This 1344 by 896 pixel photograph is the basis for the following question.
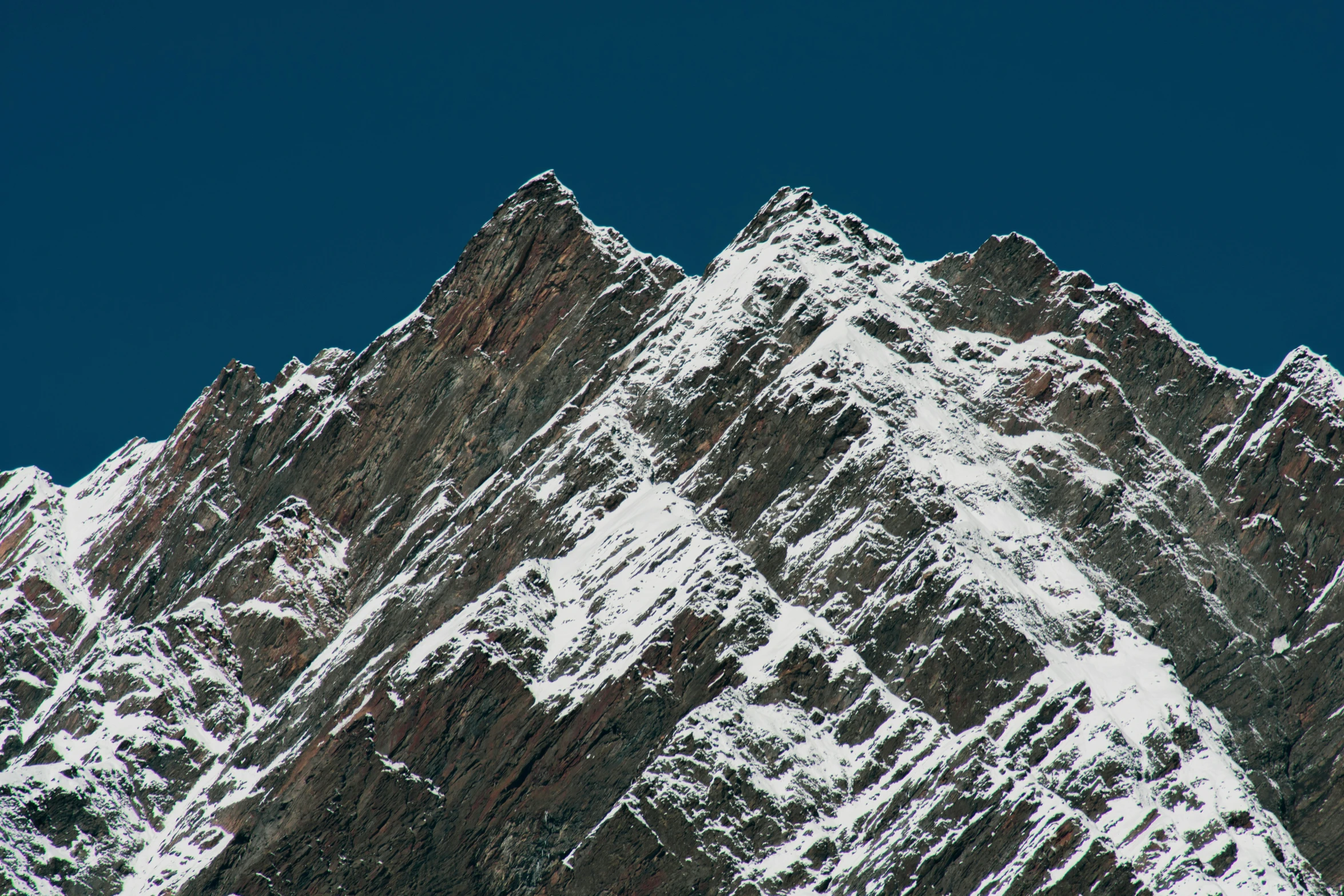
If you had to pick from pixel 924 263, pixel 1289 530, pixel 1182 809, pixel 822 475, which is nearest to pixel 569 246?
pixel 924 263

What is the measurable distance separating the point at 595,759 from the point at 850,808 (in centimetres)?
1613

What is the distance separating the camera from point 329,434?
17875 centimetres

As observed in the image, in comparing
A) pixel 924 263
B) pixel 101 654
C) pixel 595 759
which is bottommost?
pixel 595 759

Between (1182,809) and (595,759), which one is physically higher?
(595,759)

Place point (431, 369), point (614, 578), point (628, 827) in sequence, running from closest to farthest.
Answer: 1. point (628, 827)
2. point (614, 578)
3. point (431, 369)

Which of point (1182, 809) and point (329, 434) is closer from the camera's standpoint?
point (1182, 809)

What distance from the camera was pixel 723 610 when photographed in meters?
131

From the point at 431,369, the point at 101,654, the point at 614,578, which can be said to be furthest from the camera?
the point at 431,369

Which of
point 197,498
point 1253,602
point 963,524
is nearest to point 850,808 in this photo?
point 963,524

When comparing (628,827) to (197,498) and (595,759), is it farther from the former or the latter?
(197,498)

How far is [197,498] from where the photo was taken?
630 feet

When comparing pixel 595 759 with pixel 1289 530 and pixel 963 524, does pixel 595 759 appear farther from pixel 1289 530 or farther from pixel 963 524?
pixel 1289 530

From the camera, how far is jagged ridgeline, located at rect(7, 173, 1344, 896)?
122 m

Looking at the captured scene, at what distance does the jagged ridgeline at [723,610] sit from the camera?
122375mm
